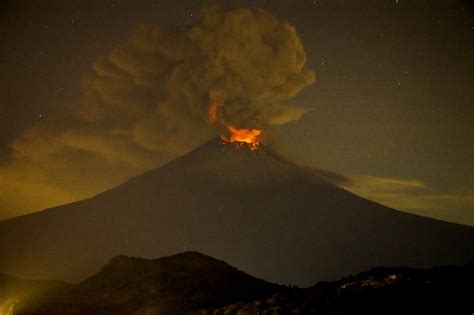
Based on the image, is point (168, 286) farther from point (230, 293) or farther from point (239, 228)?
point (239, 228)

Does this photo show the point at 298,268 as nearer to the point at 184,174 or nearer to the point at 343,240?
the point at 343,240

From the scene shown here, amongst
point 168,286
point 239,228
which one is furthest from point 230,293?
point 239,228

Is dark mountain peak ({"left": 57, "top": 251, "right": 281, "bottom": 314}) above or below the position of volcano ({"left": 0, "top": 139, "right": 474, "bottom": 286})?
below

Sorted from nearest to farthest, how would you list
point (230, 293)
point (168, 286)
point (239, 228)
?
point (230, 293) < point (168, 286) < point (239, 228)

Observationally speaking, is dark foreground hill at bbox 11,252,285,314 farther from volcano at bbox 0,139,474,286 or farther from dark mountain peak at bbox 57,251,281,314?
volcano at bbox 0,139,474,286

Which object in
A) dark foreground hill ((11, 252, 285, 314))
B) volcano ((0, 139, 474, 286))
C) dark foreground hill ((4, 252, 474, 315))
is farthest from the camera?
volcano ((0, 139, 474, 286))

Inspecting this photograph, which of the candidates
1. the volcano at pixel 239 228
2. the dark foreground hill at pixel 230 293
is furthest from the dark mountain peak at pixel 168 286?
the volcano at pixel 239 228

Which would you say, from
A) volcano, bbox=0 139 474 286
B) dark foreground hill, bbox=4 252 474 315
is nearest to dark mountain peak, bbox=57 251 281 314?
dark foreground hill, bbox=4 252 474 315

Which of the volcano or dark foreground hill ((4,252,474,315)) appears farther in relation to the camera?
the volcano
